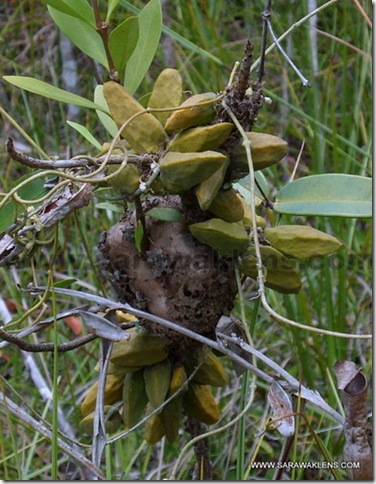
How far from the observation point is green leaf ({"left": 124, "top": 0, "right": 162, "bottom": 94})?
0.74m

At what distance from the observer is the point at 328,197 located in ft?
2.37

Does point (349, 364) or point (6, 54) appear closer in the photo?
point (349, 364)

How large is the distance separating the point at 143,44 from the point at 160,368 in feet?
1.01

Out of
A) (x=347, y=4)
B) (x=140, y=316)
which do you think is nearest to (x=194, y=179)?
(x=140, y=316)

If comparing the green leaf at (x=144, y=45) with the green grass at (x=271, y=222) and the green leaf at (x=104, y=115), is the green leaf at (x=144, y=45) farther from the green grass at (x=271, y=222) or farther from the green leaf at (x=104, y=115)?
the green grass at (x=271, y=222)

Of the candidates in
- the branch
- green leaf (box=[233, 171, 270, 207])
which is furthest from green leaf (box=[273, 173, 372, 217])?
the branch

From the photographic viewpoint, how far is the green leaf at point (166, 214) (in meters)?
0.70

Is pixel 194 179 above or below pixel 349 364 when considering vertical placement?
above

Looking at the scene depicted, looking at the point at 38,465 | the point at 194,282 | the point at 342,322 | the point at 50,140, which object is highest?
the point at 194,282

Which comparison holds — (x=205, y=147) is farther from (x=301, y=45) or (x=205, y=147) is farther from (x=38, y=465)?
(x=301, y=45)

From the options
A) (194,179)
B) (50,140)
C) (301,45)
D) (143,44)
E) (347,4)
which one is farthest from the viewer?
(50,140)

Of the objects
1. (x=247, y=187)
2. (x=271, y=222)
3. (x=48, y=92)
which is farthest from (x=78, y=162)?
(x=271, y=222)

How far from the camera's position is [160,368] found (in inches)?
30.0

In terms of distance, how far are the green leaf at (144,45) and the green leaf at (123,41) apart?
0.02 m
